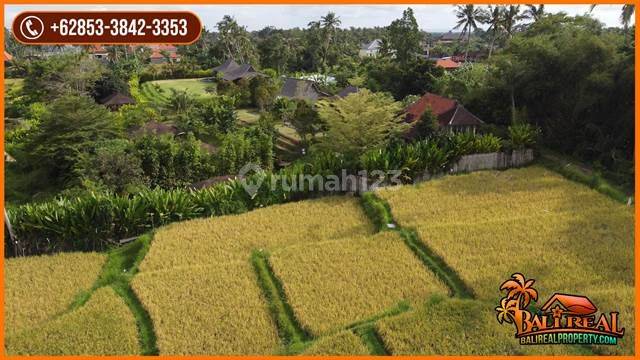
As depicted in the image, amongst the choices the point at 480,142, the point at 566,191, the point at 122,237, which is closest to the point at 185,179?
the point at 122,237

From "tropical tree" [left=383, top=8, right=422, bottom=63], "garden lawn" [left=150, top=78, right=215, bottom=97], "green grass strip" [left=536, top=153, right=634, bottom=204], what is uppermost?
"tropical tree" [left=383, top=8, right=422, bottom=63]

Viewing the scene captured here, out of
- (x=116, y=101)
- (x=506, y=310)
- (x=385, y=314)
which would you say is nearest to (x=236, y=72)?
(x=116, y=101)

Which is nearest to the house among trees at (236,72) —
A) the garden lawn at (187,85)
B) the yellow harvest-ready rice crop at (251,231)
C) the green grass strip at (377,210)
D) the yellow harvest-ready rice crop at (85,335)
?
the garden lawn at (187,85)

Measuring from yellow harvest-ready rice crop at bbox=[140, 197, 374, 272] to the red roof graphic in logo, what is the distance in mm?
6157

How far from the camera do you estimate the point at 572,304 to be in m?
11.4

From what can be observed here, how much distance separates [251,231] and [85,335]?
6.16m

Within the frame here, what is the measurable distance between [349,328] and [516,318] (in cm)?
371

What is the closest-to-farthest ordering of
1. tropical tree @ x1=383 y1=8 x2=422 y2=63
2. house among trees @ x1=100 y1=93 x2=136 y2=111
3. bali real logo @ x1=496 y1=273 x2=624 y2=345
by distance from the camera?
bali real logo @ x1=496 y1=273 x2=624 y2=345 < house among trees @ x1=100 y1=93 x2=136 y2=111 < tropical tree @ x1=383 y1=8 x2=422 y2=63

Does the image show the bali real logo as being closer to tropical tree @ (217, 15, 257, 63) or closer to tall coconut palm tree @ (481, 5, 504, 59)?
tall coconut palm tree @ (481, 5, 504, 59)

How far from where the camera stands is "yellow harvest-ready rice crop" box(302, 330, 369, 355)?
1070 cm

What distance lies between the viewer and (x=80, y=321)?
472 inches

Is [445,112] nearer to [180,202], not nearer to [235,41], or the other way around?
[180,202]

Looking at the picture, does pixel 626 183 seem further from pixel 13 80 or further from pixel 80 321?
pixel 13 80

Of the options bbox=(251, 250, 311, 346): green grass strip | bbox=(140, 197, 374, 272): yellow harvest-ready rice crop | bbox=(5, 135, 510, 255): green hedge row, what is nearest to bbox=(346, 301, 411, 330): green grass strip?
bbox=(251, 250, 311, 346): green grass strip
